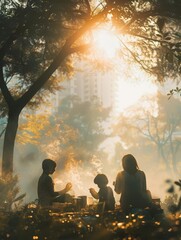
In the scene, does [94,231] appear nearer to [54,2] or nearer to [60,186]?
[54,2]

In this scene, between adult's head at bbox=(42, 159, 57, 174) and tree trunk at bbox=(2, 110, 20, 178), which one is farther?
tree trunk at bbox=(2, 110, 20, 178)

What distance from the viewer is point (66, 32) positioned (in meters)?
17.9

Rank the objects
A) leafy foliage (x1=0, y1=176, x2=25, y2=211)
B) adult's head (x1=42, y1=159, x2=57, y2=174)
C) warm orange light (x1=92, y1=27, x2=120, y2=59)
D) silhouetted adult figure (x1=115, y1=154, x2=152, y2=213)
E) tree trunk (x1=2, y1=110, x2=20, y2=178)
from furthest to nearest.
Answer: warm orange light (x1=92, y1=27, x2=120, y2=59) → tree trunk (x1=2, y1=110, x2=20, y2=178) → leafy foliage (x1=0, y1=176, x2=25, y2=211) → adult's head (x1=42, y1=159, x2=57, y2=174) → silhouetted adult figure (x1=115, y1=154, x2=152, y2=213)

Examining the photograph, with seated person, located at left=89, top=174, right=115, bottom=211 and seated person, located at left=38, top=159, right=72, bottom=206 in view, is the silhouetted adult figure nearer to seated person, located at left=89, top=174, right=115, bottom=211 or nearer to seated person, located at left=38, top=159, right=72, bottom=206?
seated person, located at left=89, top=174, right=115, bottom=211

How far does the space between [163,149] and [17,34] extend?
2529 inches

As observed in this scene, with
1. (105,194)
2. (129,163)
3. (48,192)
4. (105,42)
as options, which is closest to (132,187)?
(129,163)

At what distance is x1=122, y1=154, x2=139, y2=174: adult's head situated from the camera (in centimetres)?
856

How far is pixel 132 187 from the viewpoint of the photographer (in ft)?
28.3

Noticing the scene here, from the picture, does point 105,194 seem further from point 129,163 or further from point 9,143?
point 9,143

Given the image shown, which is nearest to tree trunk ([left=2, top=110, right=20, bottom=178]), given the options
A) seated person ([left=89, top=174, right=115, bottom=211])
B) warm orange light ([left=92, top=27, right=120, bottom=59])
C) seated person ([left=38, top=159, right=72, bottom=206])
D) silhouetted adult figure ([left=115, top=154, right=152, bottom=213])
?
warm orange light ([left=92, top=27, right=120, bottom=59])

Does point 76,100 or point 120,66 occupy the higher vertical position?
point 76,100

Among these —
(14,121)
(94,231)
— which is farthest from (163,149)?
(94,231)

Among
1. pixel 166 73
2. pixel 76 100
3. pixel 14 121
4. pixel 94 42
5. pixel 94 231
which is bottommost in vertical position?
pixel 94 231

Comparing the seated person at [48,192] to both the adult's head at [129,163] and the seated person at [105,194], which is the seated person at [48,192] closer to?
the seated person at [105,194]
